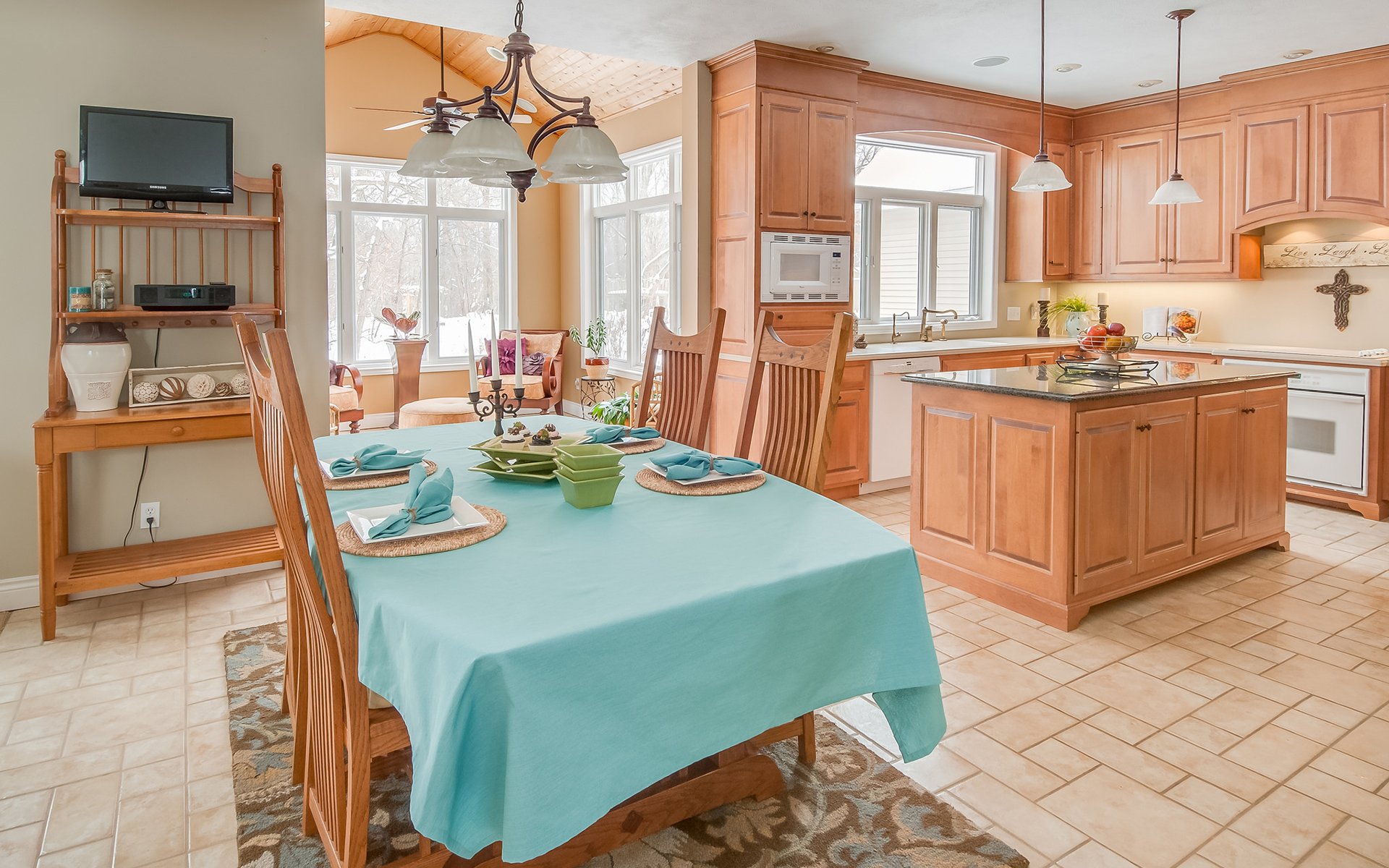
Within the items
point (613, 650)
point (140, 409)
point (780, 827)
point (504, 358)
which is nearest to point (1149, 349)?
point (780, 827)

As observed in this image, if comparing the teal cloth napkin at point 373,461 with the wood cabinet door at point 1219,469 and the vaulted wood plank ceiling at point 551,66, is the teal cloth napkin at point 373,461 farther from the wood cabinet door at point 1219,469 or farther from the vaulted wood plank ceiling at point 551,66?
the vaulted wood plank ceiling at point 551,66

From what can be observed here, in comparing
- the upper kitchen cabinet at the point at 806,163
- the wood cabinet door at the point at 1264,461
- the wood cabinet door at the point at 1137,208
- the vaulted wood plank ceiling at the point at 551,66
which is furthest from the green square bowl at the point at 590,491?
the wood cabinet door at the point at 1137,208

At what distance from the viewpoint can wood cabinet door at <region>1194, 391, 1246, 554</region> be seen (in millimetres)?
3660

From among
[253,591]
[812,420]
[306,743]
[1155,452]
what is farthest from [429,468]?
[1155,452]

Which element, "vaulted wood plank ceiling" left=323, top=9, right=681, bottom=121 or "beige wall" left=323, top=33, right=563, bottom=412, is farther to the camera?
"beige wall" left=323, top=33, right=563, bottom=412

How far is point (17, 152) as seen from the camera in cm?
332

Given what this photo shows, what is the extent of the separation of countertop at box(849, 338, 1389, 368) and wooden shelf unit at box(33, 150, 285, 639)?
10.6ft

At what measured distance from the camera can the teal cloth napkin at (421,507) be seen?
1.72m

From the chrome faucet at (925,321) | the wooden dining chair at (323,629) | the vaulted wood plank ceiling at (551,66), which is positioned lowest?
the wooden dining chair at (323,629)

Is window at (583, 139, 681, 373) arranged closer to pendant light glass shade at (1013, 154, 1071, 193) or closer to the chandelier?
pendant light glass shade at (1013, 154, 1071, 193)

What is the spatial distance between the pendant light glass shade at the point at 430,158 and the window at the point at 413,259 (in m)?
5.64

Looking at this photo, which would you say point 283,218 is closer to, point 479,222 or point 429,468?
point 429,468

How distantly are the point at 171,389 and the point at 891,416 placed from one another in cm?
390

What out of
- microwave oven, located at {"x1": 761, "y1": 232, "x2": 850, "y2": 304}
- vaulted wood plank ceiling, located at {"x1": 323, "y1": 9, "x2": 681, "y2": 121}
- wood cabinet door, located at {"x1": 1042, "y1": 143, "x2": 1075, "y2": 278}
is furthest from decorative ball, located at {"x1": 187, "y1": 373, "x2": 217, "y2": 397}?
wood cabinet door, located at {"x1": 1042, "y1": 143, "x2": 1075, "y2": 278}
